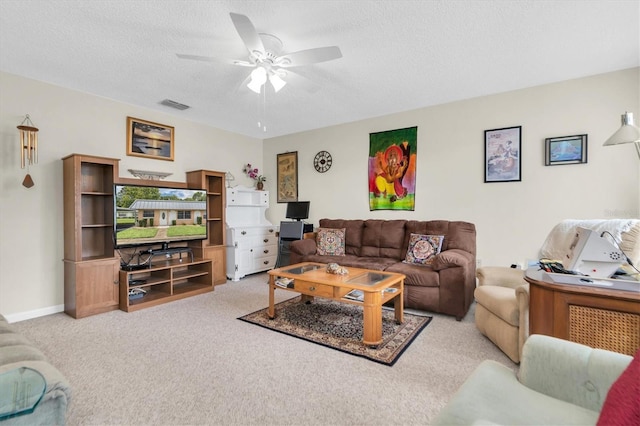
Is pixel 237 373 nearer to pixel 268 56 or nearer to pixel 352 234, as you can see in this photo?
pixel 268 56

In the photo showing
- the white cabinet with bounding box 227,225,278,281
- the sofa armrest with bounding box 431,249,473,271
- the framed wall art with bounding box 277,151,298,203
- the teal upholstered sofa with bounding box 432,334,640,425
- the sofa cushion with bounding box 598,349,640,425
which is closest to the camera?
the sofa cushion with bounding box 598,349,640,425

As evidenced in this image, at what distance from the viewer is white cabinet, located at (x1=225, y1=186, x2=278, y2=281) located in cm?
471

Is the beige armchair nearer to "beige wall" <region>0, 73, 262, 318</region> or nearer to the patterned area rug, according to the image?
the patterned area rug

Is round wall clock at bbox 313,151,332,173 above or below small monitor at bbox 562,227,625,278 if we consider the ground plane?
above

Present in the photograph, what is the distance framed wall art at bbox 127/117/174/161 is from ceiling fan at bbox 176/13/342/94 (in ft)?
7.26

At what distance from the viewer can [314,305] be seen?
3.42 metres

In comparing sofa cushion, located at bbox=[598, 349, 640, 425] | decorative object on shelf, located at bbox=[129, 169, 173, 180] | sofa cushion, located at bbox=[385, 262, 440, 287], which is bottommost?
sofa cushion, located at bbox=[385, 262, 440, 287]

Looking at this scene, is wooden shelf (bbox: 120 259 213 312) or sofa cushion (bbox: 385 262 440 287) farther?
wooden shelf (bbox: 120 259 213 312)

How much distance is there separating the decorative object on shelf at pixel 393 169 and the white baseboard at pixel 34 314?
4.16 m

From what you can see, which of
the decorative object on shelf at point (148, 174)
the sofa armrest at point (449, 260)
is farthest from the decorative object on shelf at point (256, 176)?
the sofa armrest at point (449, 260)

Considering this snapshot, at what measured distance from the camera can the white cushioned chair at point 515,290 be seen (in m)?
2.00

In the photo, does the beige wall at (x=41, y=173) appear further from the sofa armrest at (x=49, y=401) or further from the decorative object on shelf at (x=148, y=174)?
the sofa armrest at (x=49, y=401)

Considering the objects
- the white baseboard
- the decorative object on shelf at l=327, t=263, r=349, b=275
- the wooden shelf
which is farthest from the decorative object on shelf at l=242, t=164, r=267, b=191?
the white baseboard

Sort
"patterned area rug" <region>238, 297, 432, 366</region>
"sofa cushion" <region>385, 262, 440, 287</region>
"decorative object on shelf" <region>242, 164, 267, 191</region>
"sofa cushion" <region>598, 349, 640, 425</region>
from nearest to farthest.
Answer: "sofa cushion" <region>598, 349, 640, 425</region>
"patterned area rug" <region>238, 297, 432, 366</region>
"sofa cushion" <region>385, 262, 440, 287</region>
"decorative object on shelf" <region>242, 164, 267, 191</region>
